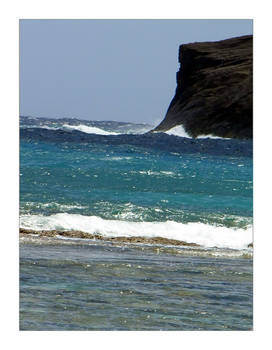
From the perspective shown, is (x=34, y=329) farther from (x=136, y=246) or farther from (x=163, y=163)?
(x=163, y=163)

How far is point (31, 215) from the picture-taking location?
16500 mm

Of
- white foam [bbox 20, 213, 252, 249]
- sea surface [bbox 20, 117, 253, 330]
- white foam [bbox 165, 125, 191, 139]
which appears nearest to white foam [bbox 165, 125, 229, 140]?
white foam [bbox 165, 125, 191, 139]

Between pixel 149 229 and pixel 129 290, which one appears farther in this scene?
pixel 149 229

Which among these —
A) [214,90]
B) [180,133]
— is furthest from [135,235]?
[214,90]

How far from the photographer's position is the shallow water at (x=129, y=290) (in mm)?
7551

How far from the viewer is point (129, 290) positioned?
9.03 m

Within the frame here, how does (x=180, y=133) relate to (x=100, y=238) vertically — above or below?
above

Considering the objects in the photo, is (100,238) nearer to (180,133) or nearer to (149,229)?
(149,229)

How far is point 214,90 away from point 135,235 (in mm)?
41186

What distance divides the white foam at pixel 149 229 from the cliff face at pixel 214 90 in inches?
1293
